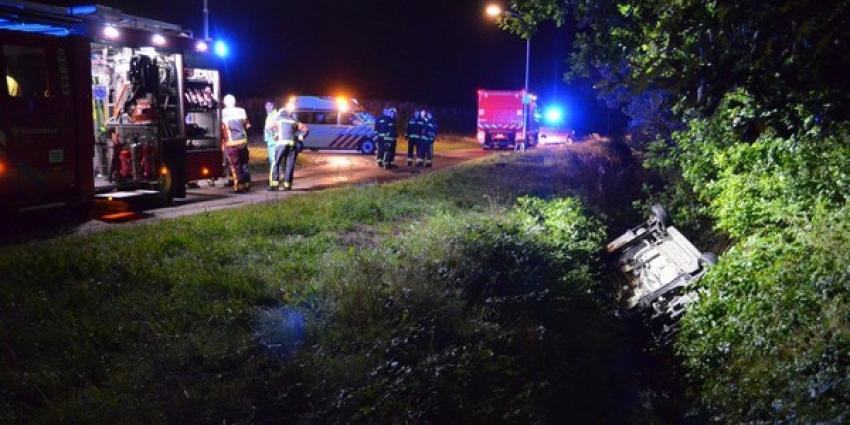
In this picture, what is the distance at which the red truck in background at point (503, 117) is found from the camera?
32.2m

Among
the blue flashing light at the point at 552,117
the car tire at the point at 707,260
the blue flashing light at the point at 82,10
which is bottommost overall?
the car tire at the point at 707,260

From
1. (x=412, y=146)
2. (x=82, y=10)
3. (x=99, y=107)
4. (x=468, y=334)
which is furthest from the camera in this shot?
(x=412, y=146)

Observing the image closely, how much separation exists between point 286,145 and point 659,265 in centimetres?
786

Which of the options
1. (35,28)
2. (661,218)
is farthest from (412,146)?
(35,28)

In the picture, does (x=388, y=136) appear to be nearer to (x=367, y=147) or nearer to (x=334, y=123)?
(x=367, y=147)

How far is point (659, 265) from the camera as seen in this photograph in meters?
10.3

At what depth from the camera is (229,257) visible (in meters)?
7.69

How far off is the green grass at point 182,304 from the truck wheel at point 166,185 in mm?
2417

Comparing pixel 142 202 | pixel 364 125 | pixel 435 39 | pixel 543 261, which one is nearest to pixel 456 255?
pixel 543 261

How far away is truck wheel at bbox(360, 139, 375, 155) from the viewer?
1046 inches

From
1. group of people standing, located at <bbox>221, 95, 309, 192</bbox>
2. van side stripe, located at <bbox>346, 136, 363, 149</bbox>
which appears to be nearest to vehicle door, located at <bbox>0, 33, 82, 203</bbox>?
group of people standing, located at <bbox>221, 95, 309, 192</bbox>

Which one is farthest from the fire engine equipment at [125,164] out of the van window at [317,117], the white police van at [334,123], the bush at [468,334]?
the van window at [317,117]

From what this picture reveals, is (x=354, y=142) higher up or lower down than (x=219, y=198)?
higher up

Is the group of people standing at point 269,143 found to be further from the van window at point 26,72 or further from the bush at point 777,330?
the bush at point 777,330
